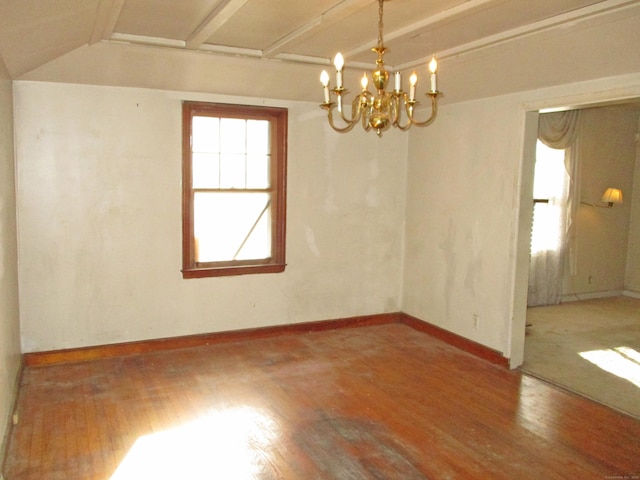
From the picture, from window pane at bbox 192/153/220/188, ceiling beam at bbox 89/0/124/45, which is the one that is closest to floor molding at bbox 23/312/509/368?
window pane at bbox 192/153/220/188

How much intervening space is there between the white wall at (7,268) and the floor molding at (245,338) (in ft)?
1.48

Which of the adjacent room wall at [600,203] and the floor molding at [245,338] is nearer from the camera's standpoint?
the floor molding at [245,338]

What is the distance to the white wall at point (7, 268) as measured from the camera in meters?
3.02

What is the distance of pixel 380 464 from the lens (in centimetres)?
296

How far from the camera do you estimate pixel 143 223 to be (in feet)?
15.4

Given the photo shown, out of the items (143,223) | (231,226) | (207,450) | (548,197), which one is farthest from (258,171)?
(548,197)

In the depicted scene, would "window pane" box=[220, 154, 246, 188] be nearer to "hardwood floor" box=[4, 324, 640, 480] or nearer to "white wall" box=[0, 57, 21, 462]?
"hardwood floor" box=[4, 324, 640, 480]

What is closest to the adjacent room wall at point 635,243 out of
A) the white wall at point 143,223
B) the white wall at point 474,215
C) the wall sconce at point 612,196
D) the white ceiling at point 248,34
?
the wall sconce at point 612,196

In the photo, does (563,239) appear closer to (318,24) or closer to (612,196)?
(612,196)

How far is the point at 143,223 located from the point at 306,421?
93.0 inches

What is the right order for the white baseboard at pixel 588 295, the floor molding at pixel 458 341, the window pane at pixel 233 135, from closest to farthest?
the floor molding at pixel 458 341
the window pane at pixel 233 135
the white baseboard at pixel 588 295

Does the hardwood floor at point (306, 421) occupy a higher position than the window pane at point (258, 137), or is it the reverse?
the window pane at point (258, 137)

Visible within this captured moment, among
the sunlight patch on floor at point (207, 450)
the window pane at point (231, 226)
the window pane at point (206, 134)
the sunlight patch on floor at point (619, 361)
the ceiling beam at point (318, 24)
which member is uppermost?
the ceiling beam at point (318, 24)

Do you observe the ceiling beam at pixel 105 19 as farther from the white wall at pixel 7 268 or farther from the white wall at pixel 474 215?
the white wall at pixel 474 215
